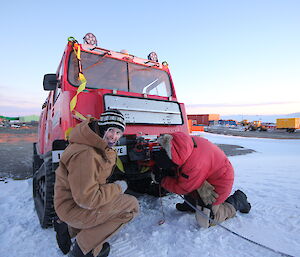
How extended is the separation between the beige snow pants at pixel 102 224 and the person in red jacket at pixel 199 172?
24.5 inches

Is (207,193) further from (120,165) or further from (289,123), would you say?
(289,123)

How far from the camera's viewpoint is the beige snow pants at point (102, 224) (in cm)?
175

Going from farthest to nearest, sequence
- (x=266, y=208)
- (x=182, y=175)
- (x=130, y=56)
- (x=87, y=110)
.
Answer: (x=130, y=56), (x=266, y=208), (x=87, y=110), (x=182, y=175)

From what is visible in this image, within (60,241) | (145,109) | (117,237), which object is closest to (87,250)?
(60,241)

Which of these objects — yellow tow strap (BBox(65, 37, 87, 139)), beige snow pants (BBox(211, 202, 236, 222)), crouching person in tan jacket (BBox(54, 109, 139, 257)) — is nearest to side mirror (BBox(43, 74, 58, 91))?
yellow tow strap (BBox(65, 37, 87, 139))

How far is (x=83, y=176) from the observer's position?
153cm

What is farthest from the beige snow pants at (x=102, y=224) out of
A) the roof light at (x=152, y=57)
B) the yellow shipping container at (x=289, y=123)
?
the yellow shipping container at (x=289, y=123)

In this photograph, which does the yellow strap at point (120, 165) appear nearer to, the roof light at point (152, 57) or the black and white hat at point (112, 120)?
the black and white hat at point (112, 120)

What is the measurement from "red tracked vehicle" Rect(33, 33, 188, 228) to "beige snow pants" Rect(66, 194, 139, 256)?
1.86ft

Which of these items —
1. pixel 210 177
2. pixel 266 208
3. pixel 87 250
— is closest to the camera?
pixel 87 250

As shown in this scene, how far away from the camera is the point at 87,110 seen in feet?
8.76

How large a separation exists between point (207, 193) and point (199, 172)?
42cm

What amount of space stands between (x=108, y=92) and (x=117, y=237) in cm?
194

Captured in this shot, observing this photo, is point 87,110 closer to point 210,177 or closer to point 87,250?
point 87,250
